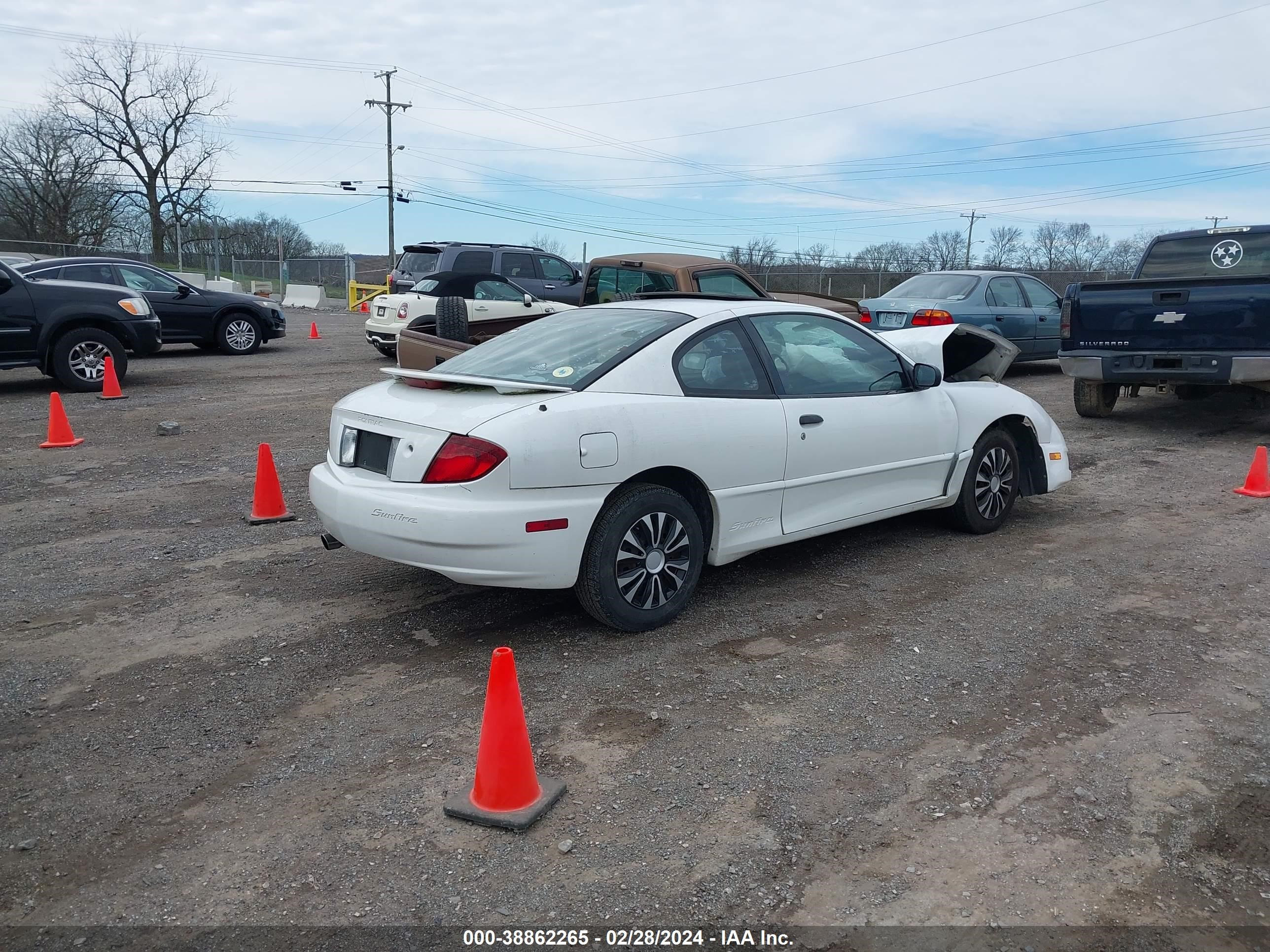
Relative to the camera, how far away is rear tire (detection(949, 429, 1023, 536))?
625 centimetres

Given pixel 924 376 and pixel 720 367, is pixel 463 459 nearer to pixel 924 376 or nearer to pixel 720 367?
pixel 720 367

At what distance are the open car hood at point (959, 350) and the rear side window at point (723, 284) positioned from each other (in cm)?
349

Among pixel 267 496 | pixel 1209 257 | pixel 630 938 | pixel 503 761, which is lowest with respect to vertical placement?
pixel 630 938

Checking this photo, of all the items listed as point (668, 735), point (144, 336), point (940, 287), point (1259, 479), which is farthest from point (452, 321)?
point (940, 287)

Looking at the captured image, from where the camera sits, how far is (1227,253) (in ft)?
34.3

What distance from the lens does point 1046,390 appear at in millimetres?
13578

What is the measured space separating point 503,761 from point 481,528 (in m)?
1.21

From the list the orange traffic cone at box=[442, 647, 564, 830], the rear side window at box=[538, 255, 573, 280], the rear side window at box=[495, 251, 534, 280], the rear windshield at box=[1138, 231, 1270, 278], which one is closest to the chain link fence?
the rear side window at box=[538, 255, 573, 280]

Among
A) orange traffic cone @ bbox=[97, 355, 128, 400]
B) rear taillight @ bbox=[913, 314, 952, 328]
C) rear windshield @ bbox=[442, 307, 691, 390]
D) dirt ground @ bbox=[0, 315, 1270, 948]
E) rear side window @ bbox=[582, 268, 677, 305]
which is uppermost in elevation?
rear side window @ bbox=[582, 268, 677, 305]

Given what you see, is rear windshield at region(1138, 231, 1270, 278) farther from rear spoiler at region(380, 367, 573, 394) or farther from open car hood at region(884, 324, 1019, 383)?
rear spoiler at region(380, 367, 573, 394)

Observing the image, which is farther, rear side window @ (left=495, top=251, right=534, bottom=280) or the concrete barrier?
the concrete barrier

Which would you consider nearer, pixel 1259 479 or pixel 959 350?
pixel 959 350

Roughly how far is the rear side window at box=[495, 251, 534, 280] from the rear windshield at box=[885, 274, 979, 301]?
6.84 metres

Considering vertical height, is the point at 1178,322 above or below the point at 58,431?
above
